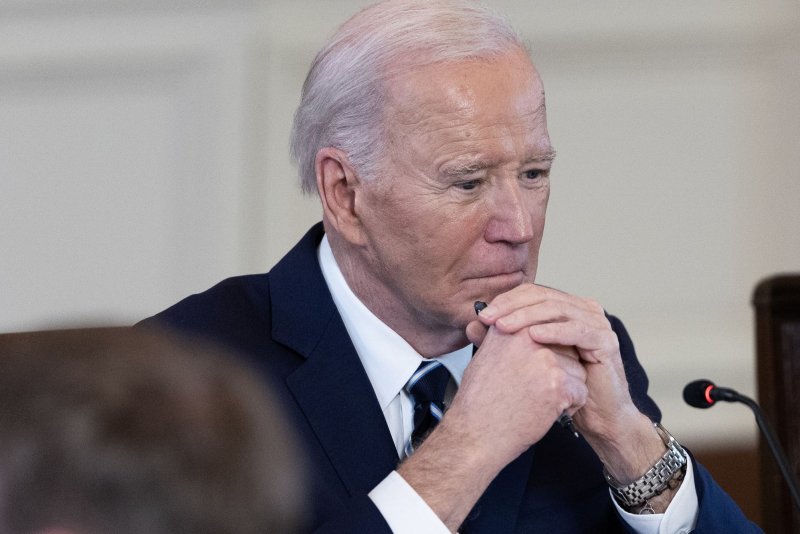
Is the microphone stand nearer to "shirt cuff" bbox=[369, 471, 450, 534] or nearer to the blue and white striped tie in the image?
the blue and white striped tie

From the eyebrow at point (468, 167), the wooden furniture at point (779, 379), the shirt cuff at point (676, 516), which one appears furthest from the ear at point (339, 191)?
the wooden furniture at point (779, 379)

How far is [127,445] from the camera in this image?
787mm

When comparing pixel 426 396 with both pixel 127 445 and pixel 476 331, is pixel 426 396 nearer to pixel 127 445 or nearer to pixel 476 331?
pixel 476 331

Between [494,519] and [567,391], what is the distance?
24 centimetres

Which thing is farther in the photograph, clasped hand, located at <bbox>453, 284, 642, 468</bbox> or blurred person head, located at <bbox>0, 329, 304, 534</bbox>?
clasped hand, located at <bbox>453, 284, 642, 468</bbox>

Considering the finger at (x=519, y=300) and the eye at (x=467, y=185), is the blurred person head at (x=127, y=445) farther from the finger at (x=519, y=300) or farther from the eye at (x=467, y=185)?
the eye at (x=467, y=185)

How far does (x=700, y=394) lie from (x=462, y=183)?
1.68ft

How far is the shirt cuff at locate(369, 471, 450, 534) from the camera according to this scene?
1715 millimetres

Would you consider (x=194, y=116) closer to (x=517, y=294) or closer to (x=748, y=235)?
(x=748, y=235)

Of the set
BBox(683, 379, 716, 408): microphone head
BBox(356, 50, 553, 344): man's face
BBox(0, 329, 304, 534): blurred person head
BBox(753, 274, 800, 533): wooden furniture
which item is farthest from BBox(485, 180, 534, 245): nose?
BBox(0, 329, 304, 534): blurred person head

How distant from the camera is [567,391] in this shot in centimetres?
192

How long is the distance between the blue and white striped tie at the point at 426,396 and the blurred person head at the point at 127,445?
3.96 feet

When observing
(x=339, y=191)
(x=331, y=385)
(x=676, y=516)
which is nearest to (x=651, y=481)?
(x=676, y=516)

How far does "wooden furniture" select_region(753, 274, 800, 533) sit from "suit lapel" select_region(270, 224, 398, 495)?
38.8 inches
